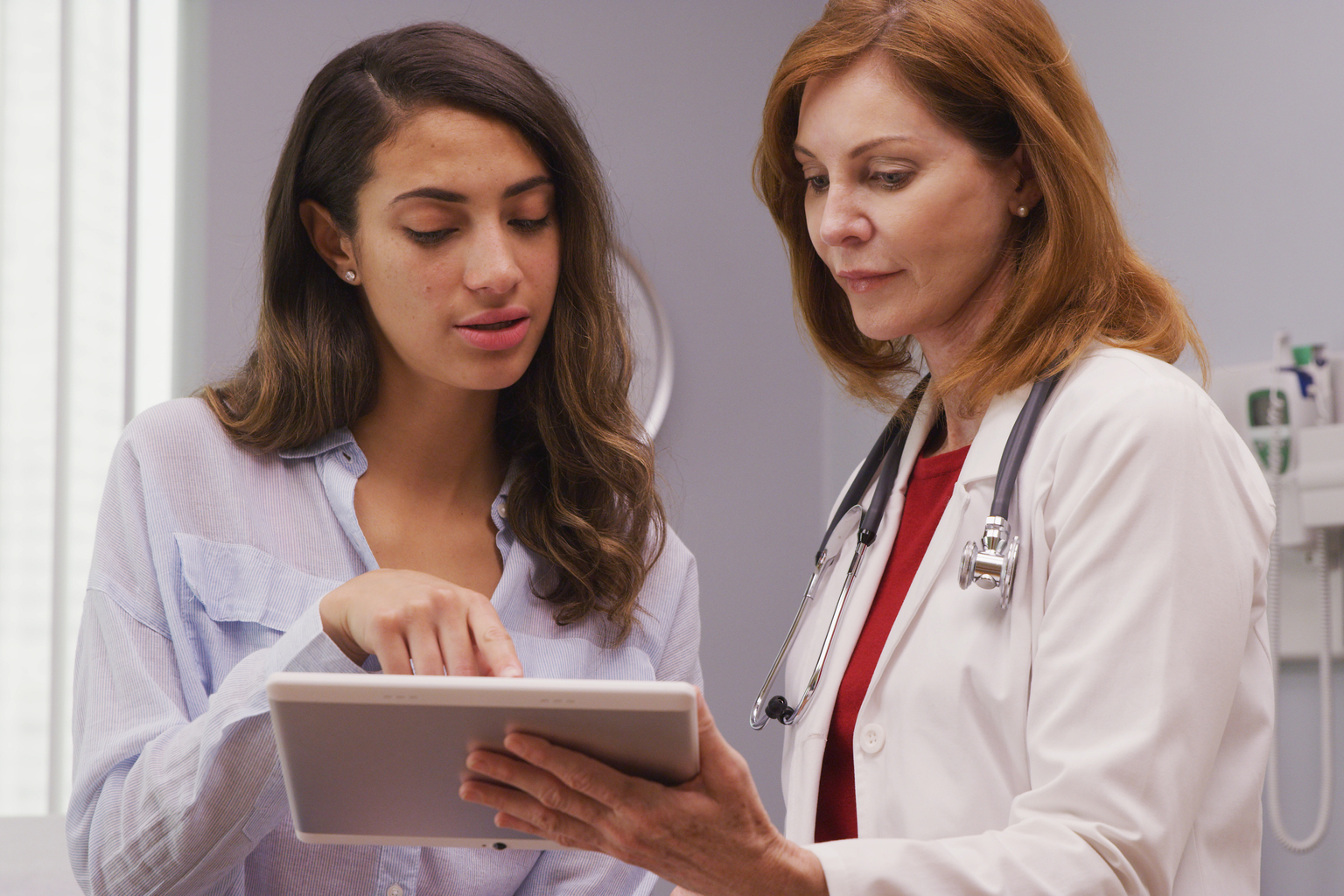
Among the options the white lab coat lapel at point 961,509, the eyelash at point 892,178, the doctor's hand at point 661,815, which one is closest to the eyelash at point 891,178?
the eyelash at point 892,178

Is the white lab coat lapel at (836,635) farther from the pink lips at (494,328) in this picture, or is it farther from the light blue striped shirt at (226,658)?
the pink lips at (494,328)

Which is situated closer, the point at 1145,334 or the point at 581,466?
the point at 1145,334

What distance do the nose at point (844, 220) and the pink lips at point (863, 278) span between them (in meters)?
0.03

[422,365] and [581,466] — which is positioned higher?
[422,365]

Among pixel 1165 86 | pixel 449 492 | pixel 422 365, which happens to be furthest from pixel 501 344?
pixel 1165 86

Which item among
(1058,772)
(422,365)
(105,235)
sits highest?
(105,235)

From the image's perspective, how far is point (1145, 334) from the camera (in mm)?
1176

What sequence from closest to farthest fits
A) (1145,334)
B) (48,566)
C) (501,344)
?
1. (1145,334)
2. (501,344)
3. (48,566)

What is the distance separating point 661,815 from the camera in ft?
3.02

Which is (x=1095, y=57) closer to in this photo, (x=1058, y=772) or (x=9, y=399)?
(x=1058, y=772)

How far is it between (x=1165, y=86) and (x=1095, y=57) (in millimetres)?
225

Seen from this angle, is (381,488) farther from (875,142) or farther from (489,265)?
(875,142)

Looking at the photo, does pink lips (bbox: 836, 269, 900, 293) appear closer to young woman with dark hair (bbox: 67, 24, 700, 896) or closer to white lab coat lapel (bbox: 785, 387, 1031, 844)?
white lab coat lapel (bbox: 785, 387, 1031, 844)

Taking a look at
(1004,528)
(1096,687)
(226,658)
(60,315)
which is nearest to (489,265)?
(226,658)
